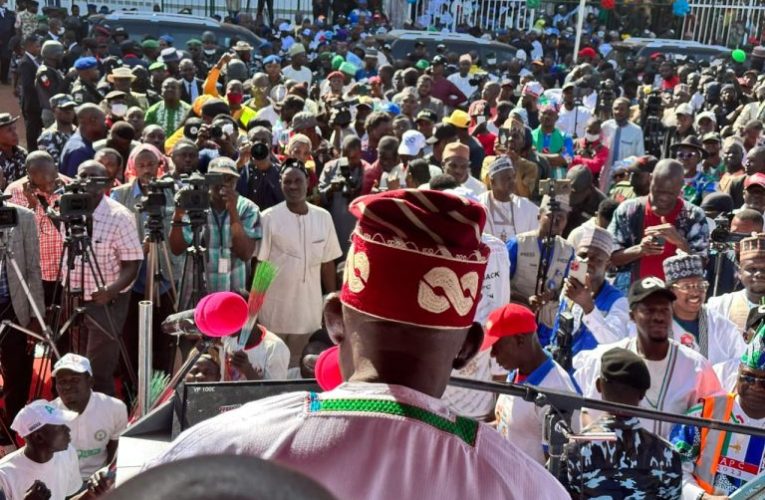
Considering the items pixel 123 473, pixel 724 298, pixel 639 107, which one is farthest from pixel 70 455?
pixel 639 107

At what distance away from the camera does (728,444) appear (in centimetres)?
392

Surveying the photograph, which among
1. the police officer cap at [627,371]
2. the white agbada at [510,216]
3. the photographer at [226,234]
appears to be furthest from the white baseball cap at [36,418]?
the white agbada at [510,216]

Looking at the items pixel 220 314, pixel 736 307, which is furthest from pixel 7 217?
pixel 736 307

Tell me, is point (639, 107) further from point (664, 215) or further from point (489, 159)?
point (664, 215)

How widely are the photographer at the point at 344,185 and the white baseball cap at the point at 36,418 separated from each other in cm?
319

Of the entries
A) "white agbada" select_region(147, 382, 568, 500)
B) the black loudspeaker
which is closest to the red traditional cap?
"white agbada" select_region(147, 382, 568, 500)

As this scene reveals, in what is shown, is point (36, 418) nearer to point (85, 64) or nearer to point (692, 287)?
point (692, 287)

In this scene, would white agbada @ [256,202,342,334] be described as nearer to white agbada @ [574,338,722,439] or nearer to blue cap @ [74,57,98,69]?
white agbada @ [574,338,722,439]

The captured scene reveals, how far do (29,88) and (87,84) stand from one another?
1.75 m

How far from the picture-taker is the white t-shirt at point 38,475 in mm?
4395

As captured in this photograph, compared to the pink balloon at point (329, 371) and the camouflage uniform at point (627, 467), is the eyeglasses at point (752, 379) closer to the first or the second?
the camouflage uniform at point (627, 467)

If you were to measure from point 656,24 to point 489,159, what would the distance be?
66.5 ft

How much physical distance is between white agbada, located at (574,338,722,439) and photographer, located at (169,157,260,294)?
253 cm

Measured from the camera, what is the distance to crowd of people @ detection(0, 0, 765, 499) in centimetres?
134
